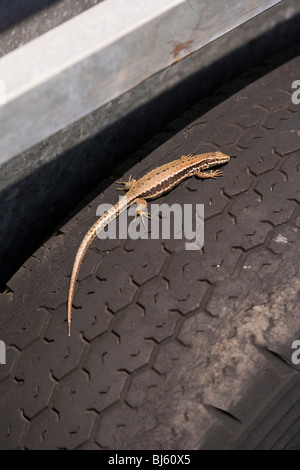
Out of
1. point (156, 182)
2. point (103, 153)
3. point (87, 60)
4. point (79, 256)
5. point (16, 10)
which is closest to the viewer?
point (87, 60)

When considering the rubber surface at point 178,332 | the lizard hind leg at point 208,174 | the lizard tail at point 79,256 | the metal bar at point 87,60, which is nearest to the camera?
the metal bar at point 87,60

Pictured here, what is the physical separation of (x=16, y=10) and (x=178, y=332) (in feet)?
4.12

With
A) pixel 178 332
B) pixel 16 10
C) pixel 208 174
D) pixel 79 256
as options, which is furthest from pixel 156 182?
pixel 16 10

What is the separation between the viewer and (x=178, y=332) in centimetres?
212

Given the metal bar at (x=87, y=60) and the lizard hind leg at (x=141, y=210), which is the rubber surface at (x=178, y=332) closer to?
the lizard hind leg at (x=141, y=210)

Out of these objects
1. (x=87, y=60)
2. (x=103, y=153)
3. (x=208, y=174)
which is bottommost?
(x=208, y=174)

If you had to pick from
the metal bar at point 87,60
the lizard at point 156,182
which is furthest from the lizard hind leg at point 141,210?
the metal bar at point 87,60

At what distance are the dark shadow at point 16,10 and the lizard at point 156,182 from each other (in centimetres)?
79

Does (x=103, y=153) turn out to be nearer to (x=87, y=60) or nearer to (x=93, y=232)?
(x=93, y=232)

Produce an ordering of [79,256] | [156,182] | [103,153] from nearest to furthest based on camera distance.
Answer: [79,256], [156,182], [103,153]

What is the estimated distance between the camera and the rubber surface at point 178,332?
6.64 ft

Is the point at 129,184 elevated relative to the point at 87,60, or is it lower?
lower

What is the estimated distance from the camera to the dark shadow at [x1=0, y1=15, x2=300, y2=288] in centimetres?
265
